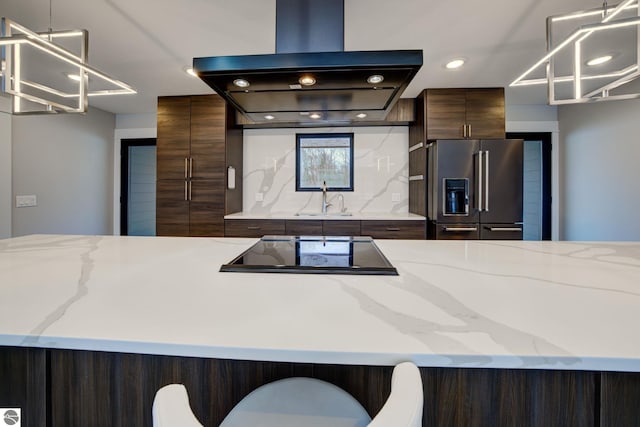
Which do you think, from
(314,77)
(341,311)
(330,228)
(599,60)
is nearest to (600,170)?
(599,60)

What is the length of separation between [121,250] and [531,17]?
281cm

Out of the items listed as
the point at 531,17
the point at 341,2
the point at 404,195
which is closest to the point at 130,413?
the point at 341,2

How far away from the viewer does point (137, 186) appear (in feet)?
15.6

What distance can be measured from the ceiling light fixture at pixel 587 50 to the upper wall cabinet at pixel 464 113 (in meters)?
0.43

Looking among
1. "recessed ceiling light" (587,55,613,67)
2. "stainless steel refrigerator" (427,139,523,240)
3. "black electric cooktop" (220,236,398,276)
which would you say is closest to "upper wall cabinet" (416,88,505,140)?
"stainless steel refrigerator" (427,139,523,240)

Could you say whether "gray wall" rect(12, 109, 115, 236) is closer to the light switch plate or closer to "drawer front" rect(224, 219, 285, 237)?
the light switch plate

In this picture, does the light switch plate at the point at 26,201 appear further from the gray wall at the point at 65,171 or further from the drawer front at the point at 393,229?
the drawer front at the point at 393,229

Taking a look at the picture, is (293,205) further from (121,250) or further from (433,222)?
(121,250)

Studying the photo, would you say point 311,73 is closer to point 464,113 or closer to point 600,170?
point 464,113

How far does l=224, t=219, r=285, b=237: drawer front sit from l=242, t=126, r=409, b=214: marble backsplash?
618 millimetres

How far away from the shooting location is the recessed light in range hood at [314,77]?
1.18m

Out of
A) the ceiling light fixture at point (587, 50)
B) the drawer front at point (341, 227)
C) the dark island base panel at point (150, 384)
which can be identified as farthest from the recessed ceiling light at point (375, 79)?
the drawer front at point (341, 227)

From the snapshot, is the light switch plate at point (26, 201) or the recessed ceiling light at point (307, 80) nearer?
the recessed ceiling light at point (307, 80)

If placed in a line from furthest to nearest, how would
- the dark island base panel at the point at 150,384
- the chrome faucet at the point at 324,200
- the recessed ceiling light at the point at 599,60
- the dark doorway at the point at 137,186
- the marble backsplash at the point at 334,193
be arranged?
the dark doorway at the point at 137,186
the marble backsplash at the point at 334,193
the chrome faucet at the point at 324,200
the recessed ceiling light at the point at 599,60
the dark island base panel at the point at 150,384
